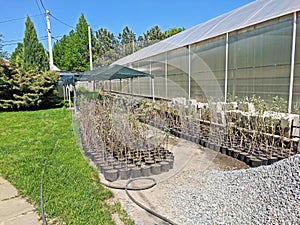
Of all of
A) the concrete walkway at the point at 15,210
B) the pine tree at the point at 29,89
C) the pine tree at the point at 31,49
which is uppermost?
the pine tree at the point at 31,49

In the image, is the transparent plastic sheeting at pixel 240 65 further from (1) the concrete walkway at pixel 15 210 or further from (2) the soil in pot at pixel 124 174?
(1) the concrete walkway at pixel 15 210

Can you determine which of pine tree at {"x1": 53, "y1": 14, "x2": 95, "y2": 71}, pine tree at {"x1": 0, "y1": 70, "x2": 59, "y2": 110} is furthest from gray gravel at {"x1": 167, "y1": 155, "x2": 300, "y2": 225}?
pine tree at {"x1": 53, "y1": 14, "x2": 95, "y2": 71}

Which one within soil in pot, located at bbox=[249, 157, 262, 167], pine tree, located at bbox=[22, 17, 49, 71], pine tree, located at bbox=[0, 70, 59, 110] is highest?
pine tree, located at bbox=[22, 17, 49, 71]

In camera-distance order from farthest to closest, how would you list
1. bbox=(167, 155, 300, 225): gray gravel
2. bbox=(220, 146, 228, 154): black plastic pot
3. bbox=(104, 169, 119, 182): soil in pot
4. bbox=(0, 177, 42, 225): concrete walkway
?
1. bbox=(220, 146, 228, 154): black plastic pot
2. bbox=(104, 169, 119, 182): soil in pot
3. bbox=(0, 177, 42, 225): concrete walkway
4. bbox=(167, 155, 300, 225): gray gravel

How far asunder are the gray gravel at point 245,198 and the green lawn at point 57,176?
0.67m

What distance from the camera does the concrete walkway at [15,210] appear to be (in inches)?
77.9

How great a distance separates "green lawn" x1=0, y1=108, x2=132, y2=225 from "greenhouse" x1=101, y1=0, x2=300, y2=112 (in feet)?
12.8

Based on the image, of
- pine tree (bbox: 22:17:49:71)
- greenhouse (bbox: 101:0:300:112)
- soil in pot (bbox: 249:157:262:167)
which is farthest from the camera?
pine tree (bbox: 22:17:49:71)

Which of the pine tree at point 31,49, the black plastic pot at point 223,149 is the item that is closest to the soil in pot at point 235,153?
the black plastic pot at point 223,149

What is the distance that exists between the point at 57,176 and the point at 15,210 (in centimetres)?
71

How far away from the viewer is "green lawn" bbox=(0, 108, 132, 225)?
2062 mm

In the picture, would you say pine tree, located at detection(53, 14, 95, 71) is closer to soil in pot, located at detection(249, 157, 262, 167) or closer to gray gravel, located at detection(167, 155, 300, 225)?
soil in pot, located at detection(249, 157, 262, 167)

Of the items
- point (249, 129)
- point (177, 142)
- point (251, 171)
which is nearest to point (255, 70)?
point (249, 129)

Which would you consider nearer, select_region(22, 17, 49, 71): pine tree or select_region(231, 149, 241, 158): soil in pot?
select_region(231, 149, 241, 158): soil in pot
